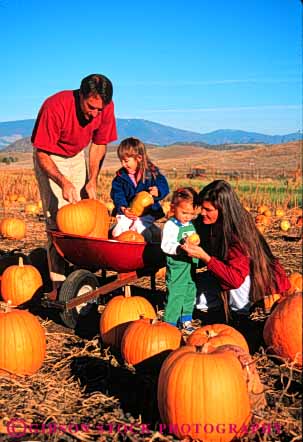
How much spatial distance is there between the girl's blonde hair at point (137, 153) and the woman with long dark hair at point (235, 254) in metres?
1.19

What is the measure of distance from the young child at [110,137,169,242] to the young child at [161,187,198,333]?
32.3 inches

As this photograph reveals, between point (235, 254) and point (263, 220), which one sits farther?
point (263, 220)

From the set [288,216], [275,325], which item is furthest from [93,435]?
[288,216]

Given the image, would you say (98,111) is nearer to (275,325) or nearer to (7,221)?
(275,325)

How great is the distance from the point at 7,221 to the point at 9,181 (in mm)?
10890

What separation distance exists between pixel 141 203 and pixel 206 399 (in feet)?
9.26

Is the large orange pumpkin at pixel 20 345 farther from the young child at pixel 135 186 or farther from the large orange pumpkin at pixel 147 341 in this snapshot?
the young child at pixel 135 186

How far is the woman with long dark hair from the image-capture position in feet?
13.7

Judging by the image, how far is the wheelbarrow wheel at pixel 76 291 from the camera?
4570mm

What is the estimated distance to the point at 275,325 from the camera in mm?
3584

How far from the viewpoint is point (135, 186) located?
5.57m

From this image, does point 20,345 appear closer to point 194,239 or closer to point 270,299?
point 194,239

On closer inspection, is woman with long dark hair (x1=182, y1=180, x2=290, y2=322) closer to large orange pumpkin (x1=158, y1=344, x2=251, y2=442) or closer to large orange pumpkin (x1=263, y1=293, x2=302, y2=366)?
large orange pumpkin (x1=263, y1=293, x2=302, y2=366)

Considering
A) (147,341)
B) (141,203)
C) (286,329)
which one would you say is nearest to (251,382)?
(286,329)
